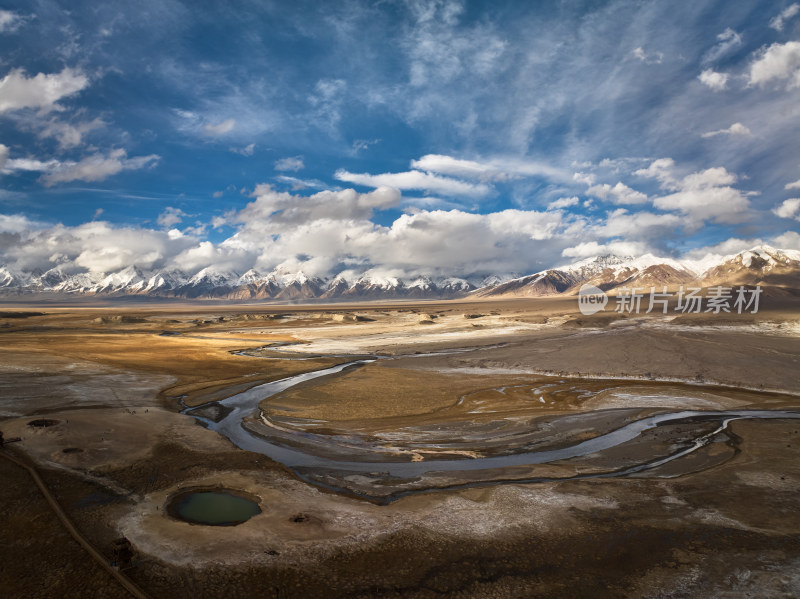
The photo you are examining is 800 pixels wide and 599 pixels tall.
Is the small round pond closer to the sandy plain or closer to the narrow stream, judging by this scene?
the sandy plain

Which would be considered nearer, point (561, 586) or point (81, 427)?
point (561, 586)

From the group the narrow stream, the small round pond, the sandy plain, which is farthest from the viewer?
the narrow stream

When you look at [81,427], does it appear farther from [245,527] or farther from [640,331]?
[640,331]

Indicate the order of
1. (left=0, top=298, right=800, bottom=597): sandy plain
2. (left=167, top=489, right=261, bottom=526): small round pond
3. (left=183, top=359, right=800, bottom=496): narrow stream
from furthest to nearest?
(left=183, top=359, right=800, bottom=496): narrow stream → (left=167, top=489, right=261, bottom=526): small round pond → (left=0, top=298, right=800, bottom=597): sandy plain

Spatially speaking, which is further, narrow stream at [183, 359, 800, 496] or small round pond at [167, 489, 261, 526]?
narrow stream at [183, 359, 800, 496]

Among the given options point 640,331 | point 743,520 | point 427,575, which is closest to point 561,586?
point 427,575

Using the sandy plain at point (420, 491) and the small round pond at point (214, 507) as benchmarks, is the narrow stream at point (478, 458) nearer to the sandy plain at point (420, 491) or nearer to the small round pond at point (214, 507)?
the sandy plain at point (420, 491)

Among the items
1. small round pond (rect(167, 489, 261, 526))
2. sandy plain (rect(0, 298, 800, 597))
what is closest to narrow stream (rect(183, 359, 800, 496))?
sandy plain (rect(0, 298, 800, 597))

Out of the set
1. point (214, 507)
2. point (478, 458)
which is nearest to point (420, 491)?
point (478, 458)
